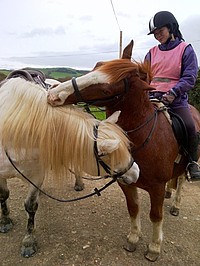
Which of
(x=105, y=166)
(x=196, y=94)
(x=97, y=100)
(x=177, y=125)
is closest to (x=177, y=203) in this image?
(x=177, y=125)

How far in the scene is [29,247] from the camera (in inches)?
106

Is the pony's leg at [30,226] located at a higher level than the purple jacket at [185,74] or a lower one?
lower

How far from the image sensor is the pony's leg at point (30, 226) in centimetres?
260

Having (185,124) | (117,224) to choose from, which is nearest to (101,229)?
(117,224)

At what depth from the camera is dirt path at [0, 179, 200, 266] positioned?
2648 mm

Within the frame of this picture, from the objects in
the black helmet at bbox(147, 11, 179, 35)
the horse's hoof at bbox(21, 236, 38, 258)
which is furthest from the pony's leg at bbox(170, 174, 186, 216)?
the black helmet at bbox(147, 11, 179, 35)

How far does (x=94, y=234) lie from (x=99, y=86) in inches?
74.7

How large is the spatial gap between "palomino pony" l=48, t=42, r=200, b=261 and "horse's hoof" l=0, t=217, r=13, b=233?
4.40ft

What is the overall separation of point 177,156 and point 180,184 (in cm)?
118

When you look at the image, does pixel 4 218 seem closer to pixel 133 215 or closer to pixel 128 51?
pixel 133 215

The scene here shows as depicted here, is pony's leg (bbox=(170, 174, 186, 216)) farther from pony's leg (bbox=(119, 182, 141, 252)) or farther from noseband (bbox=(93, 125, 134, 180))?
noseband (bbox=(93, 125, 134, 180))

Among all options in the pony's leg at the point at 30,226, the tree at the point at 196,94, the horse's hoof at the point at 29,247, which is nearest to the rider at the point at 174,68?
the pony's leg at the point at 30,226

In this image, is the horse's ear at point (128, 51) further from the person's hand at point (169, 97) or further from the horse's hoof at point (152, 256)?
the horse's hoof at point (152, 256)

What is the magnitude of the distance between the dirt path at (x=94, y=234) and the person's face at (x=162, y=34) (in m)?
2.11
